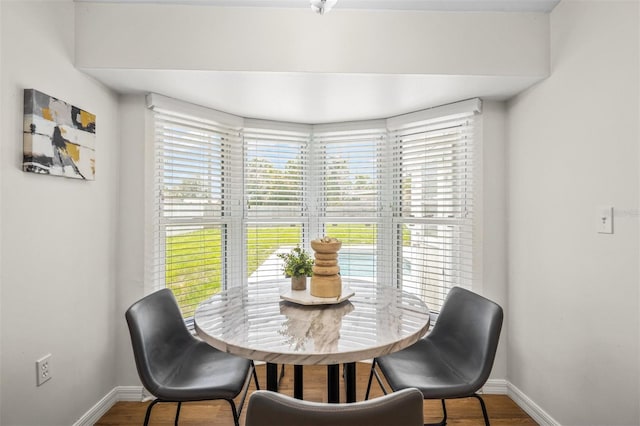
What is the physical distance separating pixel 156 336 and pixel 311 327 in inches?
33.6

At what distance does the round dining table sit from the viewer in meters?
1.21

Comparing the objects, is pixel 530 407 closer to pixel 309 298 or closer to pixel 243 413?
pixel 309 298

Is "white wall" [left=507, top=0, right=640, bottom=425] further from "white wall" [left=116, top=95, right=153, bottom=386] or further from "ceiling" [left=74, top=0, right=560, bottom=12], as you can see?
"white wall" [left=116, top=95, right=153, bottom=386]

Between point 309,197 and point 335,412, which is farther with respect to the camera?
point 309,197

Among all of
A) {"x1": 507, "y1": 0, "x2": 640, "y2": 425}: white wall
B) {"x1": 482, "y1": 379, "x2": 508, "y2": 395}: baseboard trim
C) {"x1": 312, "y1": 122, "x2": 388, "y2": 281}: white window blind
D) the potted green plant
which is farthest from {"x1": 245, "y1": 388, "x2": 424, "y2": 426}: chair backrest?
{"x1": 312, "y1": 122, "x2": 388, "y2": 281}: white window blind

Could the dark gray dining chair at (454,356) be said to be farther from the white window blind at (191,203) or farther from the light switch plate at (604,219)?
the white window blind at (191,203)

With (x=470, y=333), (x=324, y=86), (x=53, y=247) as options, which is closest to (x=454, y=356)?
(x=470, y=333)

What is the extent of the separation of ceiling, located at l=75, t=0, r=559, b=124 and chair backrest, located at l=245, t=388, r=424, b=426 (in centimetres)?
163

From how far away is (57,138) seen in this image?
1.68m

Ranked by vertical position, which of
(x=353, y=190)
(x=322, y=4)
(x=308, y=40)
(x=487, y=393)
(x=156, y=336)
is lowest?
(x=487, y=393)

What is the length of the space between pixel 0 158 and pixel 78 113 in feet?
1.74

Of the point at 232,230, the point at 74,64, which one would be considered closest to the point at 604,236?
the point at 232,230

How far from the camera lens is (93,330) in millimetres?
2023

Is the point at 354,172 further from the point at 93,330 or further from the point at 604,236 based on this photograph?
the point at 93,330
